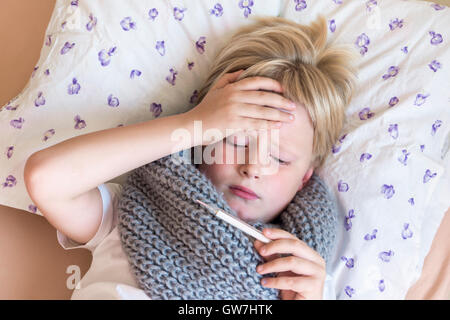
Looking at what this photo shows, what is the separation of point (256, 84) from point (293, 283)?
1.25 ft

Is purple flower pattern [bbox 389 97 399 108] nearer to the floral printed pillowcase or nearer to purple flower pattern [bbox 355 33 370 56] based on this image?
purple flower pattern [bbox 355 33 370 56]

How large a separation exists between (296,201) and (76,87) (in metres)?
0.55

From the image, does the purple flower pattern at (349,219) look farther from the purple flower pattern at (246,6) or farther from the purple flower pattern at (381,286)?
the purple flower pattern at (246,6)

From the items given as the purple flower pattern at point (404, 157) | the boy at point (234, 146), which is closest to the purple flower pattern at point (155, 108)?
the boy at point (234, 146)

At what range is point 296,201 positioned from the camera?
987 millimetres

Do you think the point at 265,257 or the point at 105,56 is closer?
the point at 265,257

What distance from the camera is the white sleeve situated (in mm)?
960

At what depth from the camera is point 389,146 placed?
3.37 feet

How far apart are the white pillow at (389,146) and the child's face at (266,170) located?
0.43 feet

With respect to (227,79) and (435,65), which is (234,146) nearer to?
(227,79)

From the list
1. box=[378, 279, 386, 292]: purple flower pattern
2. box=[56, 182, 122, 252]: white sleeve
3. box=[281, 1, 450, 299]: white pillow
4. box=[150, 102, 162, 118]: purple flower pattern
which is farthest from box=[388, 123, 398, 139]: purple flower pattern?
box=[56, 182, 122, 252]: white sleeve

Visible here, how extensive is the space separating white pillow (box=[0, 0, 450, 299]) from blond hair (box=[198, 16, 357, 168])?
4 centimetres

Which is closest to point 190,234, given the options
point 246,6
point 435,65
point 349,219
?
point 349,219

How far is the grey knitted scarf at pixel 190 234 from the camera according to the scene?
0.84 metres
